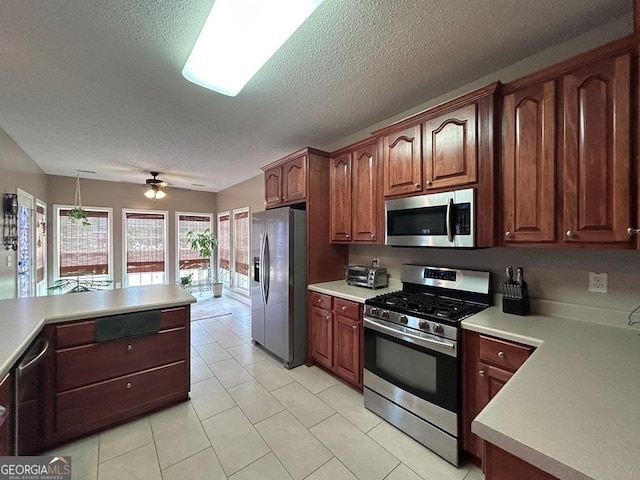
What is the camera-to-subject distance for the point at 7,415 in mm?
1199

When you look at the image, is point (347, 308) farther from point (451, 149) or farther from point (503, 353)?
point (451, 149)

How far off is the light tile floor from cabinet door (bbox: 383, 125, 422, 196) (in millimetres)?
1867

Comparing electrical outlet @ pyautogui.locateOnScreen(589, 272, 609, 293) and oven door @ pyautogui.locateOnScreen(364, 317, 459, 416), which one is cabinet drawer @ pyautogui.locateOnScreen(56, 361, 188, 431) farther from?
electrical outlet @ pyautogui.locateOnScreen(589, 272, 609, 293)

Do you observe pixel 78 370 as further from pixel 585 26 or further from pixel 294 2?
pixel 585 26

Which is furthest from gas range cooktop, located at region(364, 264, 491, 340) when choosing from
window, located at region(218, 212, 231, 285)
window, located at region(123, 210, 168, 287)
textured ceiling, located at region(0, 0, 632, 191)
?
window, located at region(123, 210, 168, 287)

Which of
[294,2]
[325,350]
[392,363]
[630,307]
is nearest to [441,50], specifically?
[294,2]

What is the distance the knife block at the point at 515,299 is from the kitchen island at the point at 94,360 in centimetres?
241

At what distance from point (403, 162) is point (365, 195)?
52 centimetres

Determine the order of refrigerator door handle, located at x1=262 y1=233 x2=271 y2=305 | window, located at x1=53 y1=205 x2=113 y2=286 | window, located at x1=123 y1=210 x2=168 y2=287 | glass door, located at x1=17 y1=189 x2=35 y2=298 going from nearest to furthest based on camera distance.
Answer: refrigerator door handle, located at x1=262 y1=233 x2=271 y2=305, glass door, located at x1=17 y1=189 x2=35 y2=298, window, located at x1=53 y1=205 x2=113 y2=286, window, located at x1=123 y1=210 x2=168 y2=287

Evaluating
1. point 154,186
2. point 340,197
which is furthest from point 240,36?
point 154,186

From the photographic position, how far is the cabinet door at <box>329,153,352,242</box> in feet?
9.31

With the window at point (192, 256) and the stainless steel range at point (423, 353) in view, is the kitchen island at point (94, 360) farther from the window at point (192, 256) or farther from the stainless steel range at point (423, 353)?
the window at point (192, 256)

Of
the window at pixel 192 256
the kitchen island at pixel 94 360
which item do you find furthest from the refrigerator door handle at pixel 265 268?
the window at pixel 192 256

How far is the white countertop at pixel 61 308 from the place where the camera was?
1.33 metres
